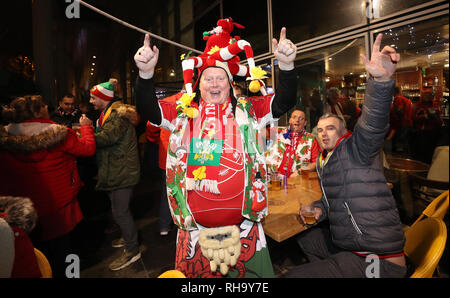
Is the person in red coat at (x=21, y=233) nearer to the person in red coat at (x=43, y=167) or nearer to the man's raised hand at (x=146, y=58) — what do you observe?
the person in red coat at (x=43, y=167)

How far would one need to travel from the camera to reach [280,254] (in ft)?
7.43

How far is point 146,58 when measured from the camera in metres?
1.00

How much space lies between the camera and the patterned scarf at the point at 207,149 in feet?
3.74

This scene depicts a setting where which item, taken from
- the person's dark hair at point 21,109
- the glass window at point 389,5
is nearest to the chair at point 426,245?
the glass window at point 389,5

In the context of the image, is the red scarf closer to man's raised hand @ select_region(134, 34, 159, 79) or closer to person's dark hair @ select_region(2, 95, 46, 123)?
man's raised hand @ select_region(134, 34, 159, 79)

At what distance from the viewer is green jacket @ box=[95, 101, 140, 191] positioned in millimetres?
2094

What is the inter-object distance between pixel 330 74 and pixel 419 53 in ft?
3.08

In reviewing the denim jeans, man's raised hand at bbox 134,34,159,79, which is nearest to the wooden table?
man's raised hand at bbox 134,34,159,79

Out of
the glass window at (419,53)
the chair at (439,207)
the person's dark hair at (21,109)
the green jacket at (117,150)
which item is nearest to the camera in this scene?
the chair at (439,207)

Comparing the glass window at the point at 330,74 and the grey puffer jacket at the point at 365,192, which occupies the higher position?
the glass window at the point at 330,74

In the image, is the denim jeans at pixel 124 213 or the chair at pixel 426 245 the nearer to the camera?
the chair at pixel 426 245

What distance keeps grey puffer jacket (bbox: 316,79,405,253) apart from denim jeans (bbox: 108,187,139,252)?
6.33 ft

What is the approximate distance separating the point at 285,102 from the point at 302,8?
262 cm

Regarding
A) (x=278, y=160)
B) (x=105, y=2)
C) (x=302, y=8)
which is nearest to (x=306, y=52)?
(x=302, y=8)
